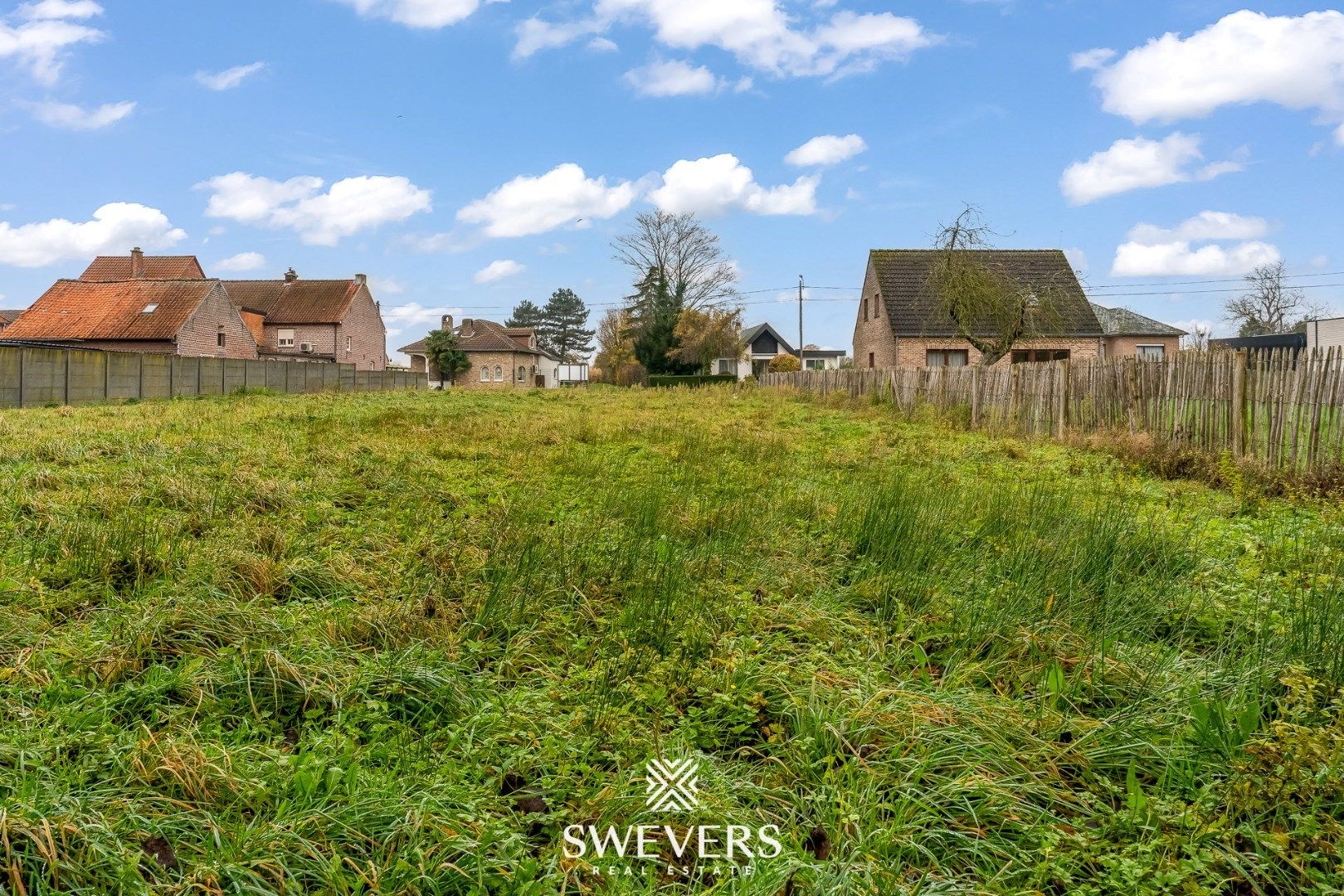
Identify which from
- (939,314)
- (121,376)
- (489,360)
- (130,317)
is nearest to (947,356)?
(939,314)

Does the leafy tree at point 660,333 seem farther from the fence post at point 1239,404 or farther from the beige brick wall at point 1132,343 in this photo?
the fence post at point 1239,404

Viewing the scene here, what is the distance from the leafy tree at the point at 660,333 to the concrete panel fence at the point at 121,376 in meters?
22.4

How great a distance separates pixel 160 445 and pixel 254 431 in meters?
2.35

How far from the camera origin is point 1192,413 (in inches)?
395

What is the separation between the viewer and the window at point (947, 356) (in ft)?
113

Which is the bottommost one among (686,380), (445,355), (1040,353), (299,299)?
(686,380)

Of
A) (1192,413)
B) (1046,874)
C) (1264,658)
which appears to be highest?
(1192,413)

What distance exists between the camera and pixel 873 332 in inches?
1499

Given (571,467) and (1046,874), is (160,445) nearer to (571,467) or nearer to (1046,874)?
(571,467)

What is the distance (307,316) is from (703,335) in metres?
25.6

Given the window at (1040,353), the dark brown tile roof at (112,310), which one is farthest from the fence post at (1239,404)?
the dark brown tile roof at (112,310)

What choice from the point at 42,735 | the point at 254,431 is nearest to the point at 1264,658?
the point at 42,735

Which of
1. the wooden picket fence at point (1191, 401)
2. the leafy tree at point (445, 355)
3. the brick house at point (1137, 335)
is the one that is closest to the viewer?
the wooden picket fence at point (1191, 401)

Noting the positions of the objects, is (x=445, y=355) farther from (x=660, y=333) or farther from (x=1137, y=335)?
(x=1137, y=335)
